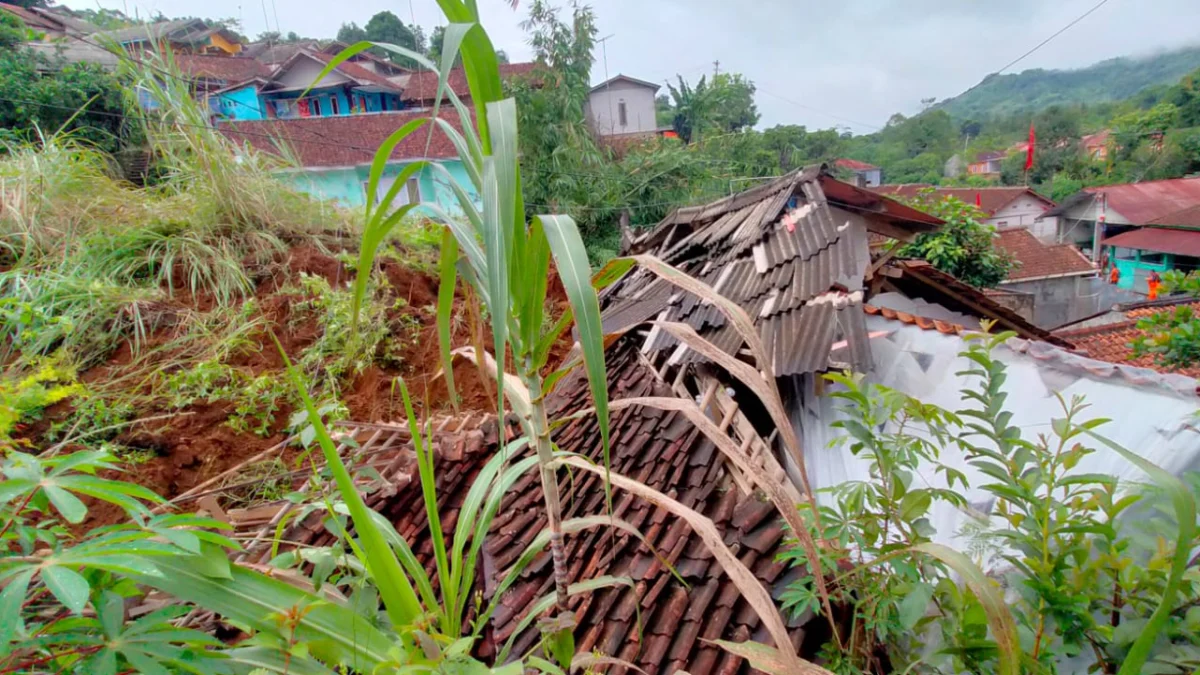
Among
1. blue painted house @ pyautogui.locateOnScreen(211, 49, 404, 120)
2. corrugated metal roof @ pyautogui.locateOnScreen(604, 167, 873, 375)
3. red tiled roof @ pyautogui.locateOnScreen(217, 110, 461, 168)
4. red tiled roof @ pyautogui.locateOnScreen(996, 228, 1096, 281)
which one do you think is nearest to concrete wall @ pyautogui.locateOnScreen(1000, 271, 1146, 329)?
red tiled roof @ pyautogui.locateOnScreen(996, 228, 1096, 281)

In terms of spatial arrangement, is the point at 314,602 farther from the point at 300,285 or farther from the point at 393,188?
the point at 300,285

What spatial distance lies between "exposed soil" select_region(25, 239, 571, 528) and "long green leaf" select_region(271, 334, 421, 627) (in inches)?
50.4

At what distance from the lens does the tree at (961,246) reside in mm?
7730

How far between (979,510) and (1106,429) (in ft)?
1.34

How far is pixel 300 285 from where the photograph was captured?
13.9 ft

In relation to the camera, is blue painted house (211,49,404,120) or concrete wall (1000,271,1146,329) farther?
blue painted house (211,49,404,120)

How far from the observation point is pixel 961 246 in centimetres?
781

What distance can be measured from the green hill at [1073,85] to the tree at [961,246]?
25.3 meters

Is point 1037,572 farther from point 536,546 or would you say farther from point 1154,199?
point 1154,199

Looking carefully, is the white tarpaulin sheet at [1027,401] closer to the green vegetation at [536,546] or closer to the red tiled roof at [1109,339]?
the green vegetation at [536,546]

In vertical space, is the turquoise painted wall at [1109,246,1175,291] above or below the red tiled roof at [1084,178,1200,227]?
below

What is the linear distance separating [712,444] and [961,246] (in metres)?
7.60

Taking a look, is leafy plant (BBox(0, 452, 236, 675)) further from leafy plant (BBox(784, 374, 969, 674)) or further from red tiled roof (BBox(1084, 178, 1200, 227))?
red tiled roof (BBox(1084, 178, 1200, 227))

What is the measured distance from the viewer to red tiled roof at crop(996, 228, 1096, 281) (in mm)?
13453
